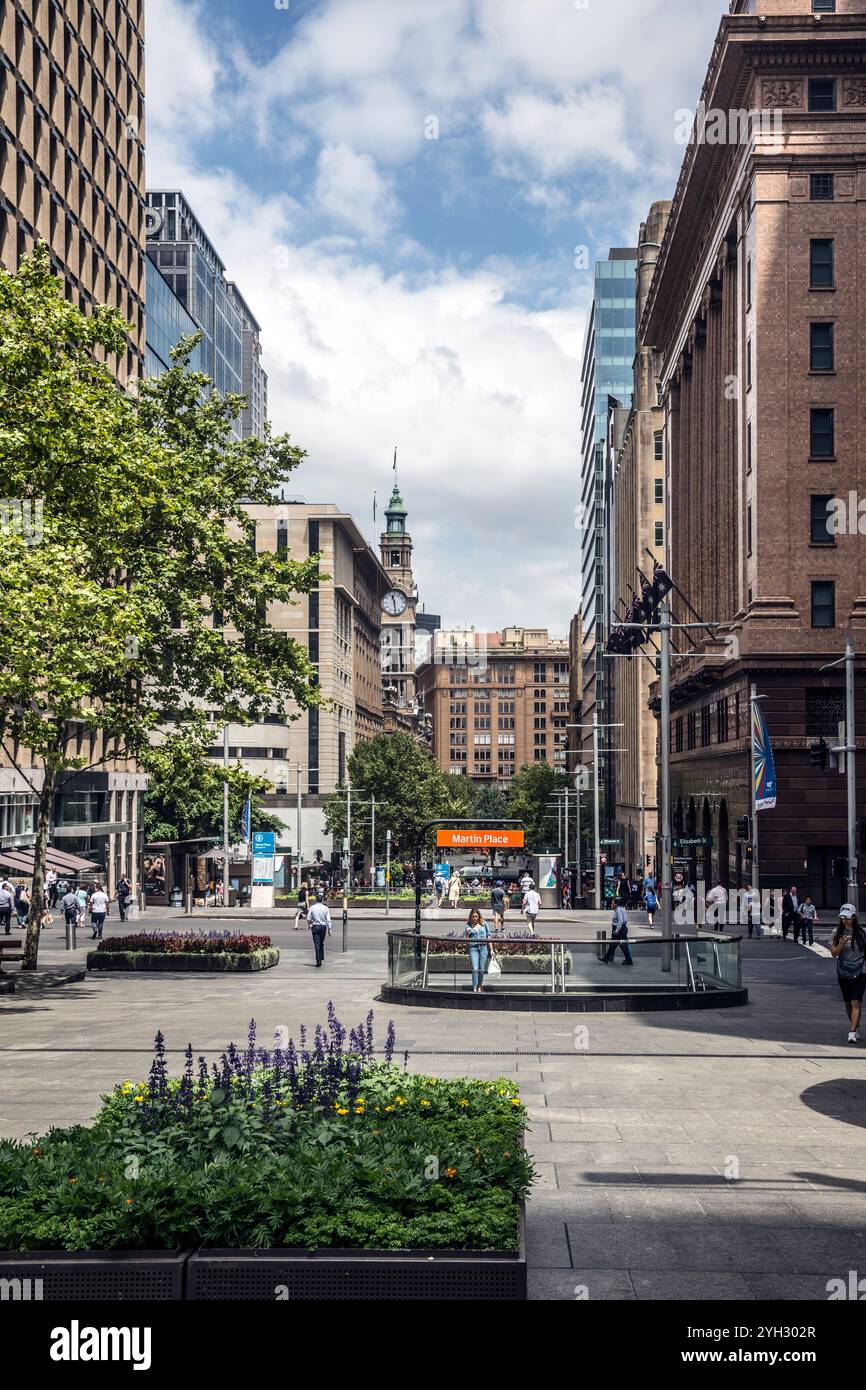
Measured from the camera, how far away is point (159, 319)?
10712 centimetres

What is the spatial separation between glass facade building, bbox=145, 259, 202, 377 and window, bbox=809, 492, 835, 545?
57.8m

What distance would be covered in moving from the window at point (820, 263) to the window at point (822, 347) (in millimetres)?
1639

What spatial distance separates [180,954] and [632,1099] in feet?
65.1

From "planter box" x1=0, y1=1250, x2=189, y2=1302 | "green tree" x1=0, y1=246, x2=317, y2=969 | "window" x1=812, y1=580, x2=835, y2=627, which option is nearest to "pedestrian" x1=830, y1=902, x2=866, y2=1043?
"green tree" x1=0, y1=246, x2=317, y2=969

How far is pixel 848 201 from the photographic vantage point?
53.5 metres

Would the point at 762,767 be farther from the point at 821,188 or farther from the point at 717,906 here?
the point at 821,188

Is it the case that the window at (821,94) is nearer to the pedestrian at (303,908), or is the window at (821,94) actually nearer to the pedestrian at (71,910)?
the pedestrian at (303,908)

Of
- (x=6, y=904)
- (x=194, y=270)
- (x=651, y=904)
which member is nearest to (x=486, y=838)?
(x=6, y=904)

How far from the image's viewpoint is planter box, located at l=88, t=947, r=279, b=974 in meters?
32.7

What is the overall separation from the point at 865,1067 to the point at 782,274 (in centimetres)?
4256

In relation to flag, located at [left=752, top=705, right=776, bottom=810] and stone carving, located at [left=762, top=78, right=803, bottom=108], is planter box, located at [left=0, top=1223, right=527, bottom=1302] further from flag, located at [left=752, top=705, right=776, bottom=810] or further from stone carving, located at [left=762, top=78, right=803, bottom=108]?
stone carving, located at [left=762, top=78, right=803, bottom=108]

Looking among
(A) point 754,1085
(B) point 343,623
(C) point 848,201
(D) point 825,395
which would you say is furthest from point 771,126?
(B) point 343,623

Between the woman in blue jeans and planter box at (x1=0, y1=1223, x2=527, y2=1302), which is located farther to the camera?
the woman in blue jeans
